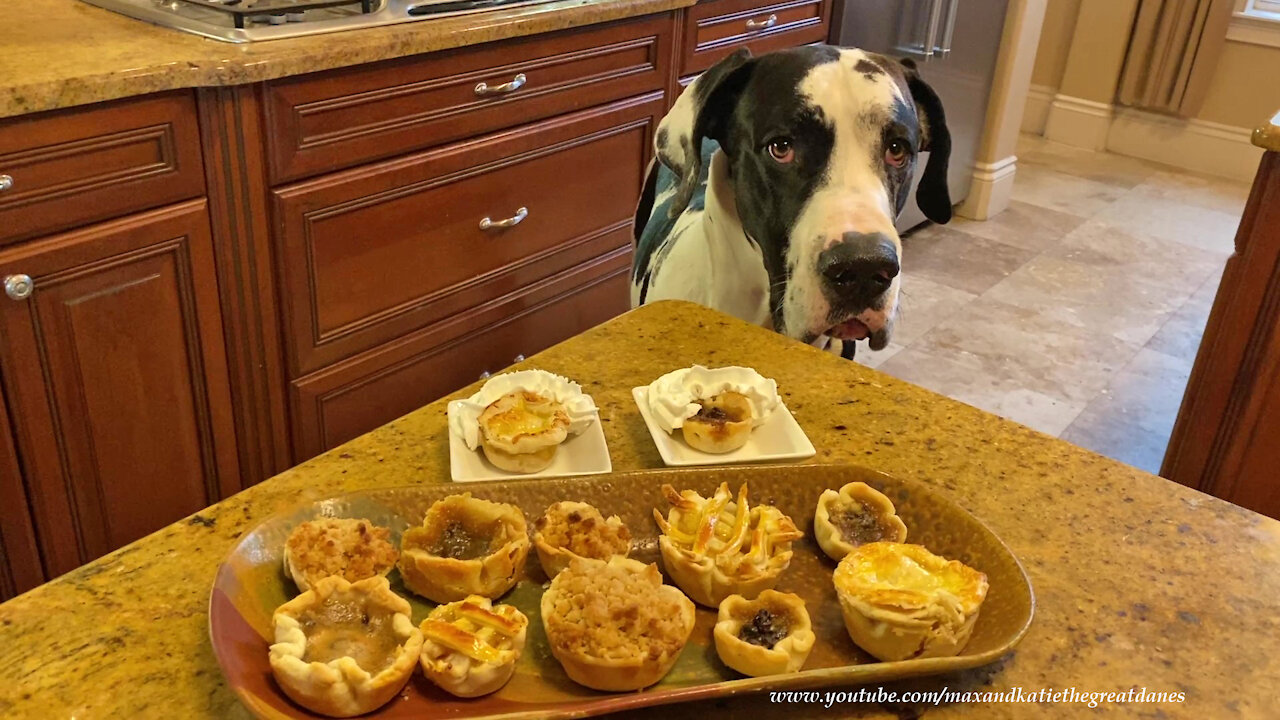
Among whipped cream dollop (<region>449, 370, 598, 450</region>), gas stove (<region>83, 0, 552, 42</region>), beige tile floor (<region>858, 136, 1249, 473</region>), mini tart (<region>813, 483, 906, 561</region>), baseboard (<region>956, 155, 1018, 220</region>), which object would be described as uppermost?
gas stove (<region>83, 0, 552, 42</region>)

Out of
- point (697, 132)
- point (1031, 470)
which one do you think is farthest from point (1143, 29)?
point (1031, 470)

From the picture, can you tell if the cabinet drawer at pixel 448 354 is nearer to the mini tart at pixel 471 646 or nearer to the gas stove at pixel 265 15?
the gas stove at pixel 265 15

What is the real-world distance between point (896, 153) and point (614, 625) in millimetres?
969

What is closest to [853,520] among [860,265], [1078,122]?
[860,265]

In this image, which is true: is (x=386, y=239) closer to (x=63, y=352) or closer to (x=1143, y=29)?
(x=63, y=352)

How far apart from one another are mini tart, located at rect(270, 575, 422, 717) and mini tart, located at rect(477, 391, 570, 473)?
21cm

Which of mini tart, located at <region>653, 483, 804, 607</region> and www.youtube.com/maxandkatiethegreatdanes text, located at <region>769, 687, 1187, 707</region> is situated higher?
mini tart, located at <region>653, 483, 804, 607</region>

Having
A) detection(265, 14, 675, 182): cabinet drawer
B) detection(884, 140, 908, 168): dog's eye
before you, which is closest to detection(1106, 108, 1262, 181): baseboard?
detection(265, 14, 675, 182): cabinet drawer

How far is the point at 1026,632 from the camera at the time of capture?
78cm

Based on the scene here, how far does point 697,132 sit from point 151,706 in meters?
1.11

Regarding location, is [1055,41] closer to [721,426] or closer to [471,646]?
[721,426]

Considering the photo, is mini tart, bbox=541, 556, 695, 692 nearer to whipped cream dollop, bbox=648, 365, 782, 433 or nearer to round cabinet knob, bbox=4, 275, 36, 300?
whipped cream dollop, bbox=648, 365, 782, 433

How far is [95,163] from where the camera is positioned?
154 cm

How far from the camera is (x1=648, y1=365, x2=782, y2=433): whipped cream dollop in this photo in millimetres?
1002
